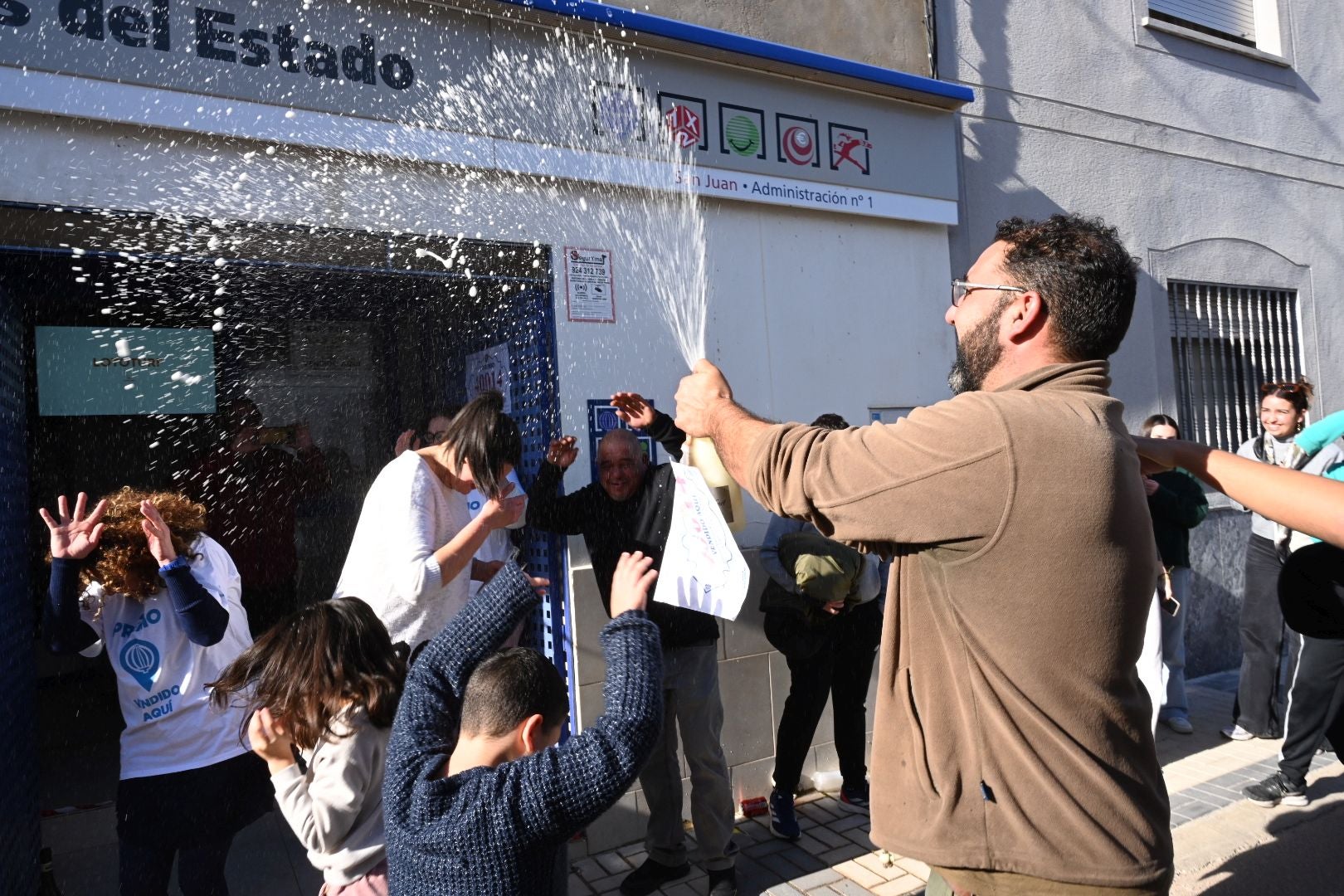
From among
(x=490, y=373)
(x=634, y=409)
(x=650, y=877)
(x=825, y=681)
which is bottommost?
(x=650, y=877)

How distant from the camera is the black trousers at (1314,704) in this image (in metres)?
4.44

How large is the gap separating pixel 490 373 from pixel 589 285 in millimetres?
866

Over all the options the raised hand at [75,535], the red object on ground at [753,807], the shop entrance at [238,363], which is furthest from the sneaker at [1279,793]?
the raised hand at [75,535]

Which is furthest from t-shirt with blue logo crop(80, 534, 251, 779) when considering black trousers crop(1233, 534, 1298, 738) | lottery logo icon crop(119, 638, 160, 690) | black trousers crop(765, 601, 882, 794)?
black trousers crop(1233, 534, 1298, 738)

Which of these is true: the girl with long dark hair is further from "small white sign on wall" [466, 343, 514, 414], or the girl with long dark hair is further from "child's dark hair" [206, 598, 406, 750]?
"small white sign on wall" [466, 343, 514, 414]

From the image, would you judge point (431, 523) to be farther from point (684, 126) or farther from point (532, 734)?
point (684, 126)

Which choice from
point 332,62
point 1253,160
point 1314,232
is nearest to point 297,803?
point 332,62

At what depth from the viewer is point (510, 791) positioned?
1836 mm

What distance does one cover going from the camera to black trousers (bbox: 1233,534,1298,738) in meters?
5.52

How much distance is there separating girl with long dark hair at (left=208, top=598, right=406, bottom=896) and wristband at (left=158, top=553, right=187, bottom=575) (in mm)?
568

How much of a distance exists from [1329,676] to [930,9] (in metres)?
4.52

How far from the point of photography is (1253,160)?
7.84 metres

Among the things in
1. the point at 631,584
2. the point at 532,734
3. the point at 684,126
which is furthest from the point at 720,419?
the point at 684,126

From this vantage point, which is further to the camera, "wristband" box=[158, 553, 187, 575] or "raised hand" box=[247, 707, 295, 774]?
"wristband" box=[158, 553, 187, 575]
